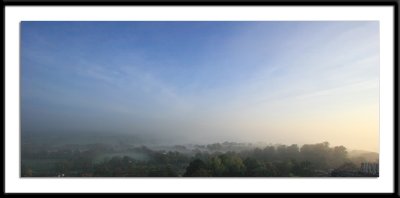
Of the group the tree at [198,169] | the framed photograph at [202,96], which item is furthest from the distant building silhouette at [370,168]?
the tree at [198,169]

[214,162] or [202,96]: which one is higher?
[202,96]

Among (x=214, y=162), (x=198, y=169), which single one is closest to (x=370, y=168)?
(x=214, y=162)

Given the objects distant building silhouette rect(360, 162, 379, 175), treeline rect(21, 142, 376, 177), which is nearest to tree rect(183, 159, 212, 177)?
treeline rect(21, 142, 376, 177)

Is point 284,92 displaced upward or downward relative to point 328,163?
upward

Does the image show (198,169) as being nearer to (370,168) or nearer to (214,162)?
(214,162)

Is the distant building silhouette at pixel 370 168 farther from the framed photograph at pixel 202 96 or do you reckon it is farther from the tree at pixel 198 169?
the tree at pixel 198 169

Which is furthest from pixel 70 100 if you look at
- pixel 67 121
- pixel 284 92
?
pixel 284 92

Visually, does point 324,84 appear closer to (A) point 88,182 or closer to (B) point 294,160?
(B) point 294,160
